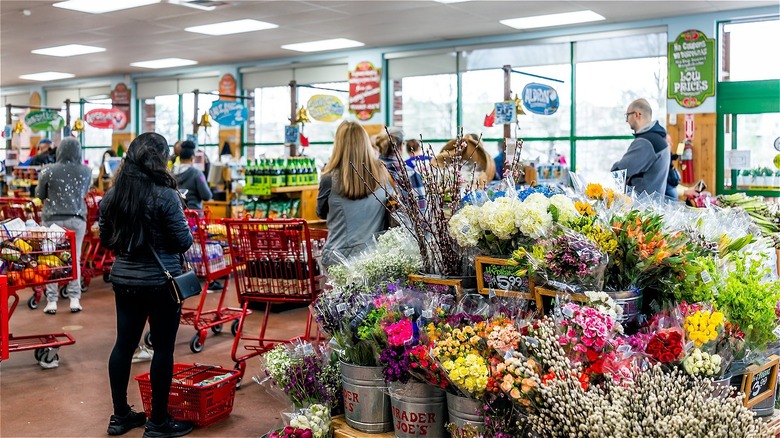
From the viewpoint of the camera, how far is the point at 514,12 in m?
9.40

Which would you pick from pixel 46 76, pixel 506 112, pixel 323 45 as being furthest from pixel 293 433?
pixel 46 76

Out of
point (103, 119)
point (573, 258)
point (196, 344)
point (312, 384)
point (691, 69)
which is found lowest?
point (196, 344)

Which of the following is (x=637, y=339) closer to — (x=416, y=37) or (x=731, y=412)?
(x=731, y=412)

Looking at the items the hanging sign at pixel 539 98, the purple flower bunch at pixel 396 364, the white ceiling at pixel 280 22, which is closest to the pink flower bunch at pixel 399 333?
the purple flower bunch at pixel 396 364

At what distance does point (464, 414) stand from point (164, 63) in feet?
42.6

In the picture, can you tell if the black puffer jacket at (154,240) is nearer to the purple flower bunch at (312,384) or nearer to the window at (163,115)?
the purple flower bunch at (312,384)

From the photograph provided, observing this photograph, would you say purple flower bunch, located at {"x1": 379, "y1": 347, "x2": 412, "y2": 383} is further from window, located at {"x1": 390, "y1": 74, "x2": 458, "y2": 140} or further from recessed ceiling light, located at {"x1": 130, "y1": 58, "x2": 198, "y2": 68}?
recessed ceiling light, located at {"x1": 130, "y1": 58, "x2": 198, "y2": 68}

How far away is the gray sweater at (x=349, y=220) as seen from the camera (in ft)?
14.3

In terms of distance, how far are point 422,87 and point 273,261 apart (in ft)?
26.2

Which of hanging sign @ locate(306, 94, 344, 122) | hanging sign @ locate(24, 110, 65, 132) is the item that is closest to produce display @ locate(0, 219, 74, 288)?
hanging sign @ locate(306, 94, 344, 122)

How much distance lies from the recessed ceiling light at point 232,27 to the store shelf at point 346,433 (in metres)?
7.80

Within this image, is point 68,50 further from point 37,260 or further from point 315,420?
point 315,420

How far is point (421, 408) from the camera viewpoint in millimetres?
2531

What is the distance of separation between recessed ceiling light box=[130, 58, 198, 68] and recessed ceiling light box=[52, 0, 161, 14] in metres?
4.71
